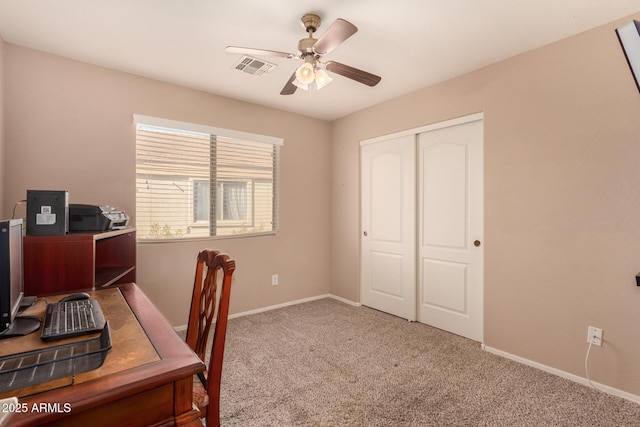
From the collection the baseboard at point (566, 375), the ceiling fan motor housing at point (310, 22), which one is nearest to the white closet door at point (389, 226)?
the baseboard at point (566, 375)

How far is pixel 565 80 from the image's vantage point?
2271 millimetres

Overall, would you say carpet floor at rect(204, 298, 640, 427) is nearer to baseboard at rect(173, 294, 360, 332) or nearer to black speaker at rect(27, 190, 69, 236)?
baseboard at rect(173, 294, 360, 332)

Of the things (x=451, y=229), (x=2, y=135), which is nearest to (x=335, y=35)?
(x=451, y=229)

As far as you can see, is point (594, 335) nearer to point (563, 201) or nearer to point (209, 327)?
point (563, 201)

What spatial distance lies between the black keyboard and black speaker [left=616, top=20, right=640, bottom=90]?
2127 mm

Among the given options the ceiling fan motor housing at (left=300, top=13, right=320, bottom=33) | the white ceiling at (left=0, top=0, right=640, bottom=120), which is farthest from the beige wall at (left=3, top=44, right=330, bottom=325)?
the ceiling fan motor housing at (left=300, top=13, right=320, bottom=33)

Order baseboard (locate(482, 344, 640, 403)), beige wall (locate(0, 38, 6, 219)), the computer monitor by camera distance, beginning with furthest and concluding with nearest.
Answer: beige wall (locate(0, 38, 6, 219)) → baseboard (locate(482, 344, 640, 403)) → the computer monitor

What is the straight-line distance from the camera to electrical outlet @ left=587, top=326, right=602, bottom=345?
2132 millimetres

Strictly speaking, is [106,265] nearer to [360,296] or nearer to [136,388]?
[136,388]

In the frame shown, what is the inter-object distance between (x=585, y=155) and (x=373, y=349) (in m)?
2.18

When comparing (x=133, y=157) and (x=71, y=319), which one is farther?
(x=133, y=157)

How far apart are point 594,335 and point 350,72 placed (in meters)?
2.47

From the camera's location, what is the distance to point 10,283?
3.54ft

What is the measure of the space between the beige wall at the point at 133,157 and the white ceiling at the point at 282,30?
227mm
